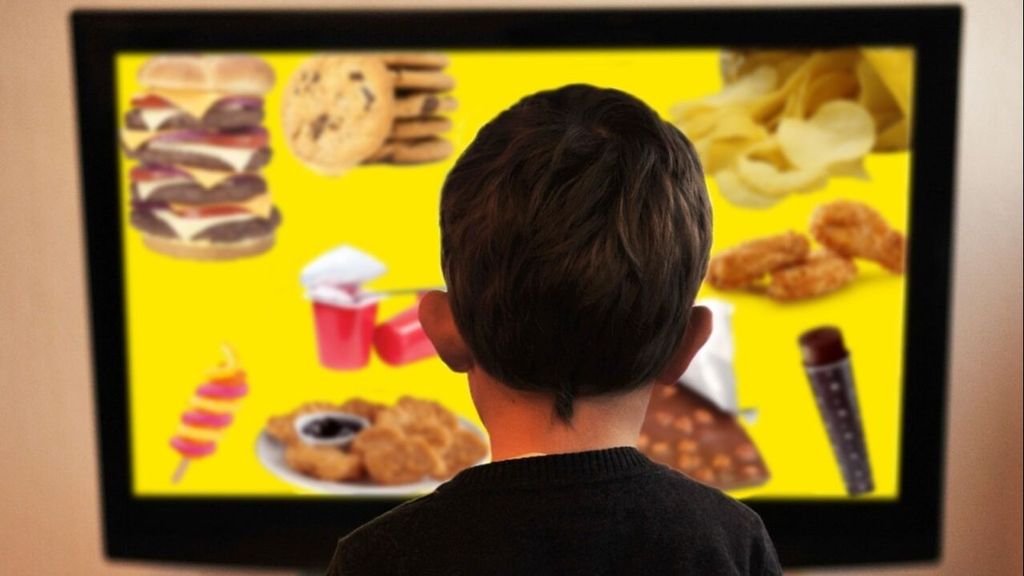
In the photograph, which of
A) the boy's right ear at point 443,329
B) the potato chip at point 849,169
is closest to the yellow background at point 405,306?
the potato chip at point 849,169

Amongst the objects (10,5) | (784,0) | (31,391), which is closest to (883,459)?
(784,0)

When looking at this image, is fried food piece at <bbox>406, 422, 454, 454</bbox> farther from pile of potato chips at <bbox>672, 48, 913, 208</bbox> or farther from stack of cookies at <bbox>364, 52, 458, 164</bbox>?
pile of potato chips at <bbox>672, 48, 913, 208</bbox>

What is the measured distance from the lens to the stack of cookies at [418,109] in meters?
1.74

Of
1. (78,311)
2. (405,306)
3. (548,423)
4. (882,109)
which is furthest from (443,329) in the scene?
(78,311)

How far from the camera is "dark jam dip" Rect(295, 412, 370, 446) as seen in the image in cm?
181

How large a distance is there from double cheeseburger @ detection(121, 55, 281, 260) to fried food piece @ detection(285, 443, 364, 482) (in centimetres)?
33

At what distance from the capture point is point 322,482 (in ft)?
5.98

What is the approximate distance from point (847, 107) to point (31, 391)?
5.08ft

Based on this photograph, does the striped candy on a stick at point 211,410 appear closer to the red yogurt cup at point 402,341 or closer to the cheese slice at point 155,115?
the red yogurt cup at point 402,341

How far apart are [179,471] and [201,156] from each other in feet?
1.72

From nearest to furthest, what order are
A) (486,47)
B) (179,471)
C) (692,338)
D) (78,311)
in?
1. (692,338)
2. (486,47)
3. (179,471)
4. (78,311)

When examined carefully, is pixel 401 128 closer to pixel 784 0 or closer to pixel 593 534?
pixel 784 0

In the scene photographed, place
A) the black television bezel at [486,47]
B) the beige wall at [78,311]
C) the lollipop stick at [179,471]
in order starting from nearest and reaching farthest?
the black television bezel at [486,47]
the lollipop stick at [179,471]
the beige wall at [78,311]

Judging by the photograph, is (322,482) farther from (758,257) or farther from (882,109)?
(882,109)
